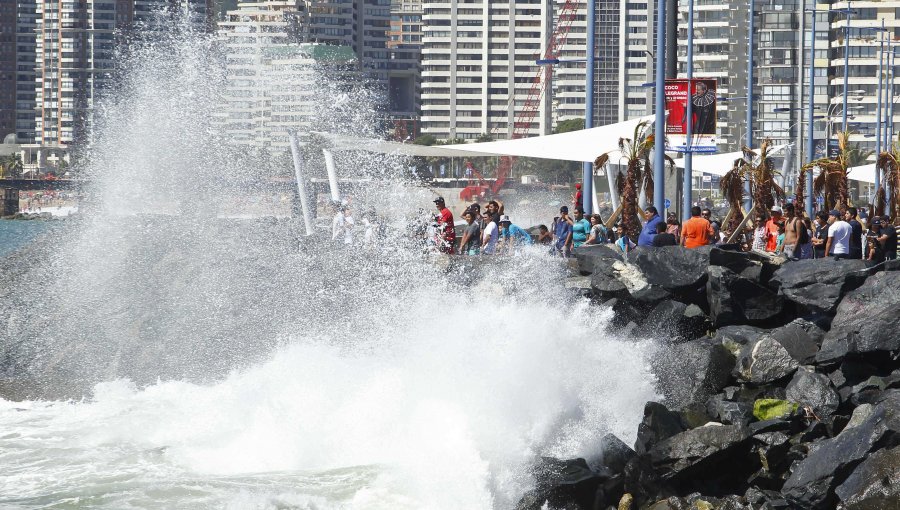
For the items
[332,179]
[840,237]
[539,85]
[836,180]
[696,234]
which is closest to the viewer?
[840,237]

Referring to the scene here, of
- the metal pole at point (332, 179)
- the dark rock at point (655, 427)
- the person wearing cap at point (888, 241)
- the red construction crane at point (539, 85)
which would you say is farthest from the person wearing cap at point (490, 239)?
the red construction crane at point (539, 85)

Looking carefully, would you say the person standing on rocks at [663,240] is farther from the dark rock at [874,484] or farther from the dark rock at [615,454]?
the dark rock at [874,484]

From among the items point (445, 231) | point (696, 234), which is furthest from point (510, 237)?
point (696, 234)

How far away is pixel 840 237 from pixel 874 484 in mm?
8447

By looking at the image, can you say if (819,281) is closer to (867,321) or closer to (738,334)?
(738,334)

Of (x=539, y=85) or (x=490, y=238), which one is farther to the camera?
(x=539, y=85)

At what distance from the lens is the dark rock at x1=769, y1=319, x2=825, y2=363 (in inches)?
626

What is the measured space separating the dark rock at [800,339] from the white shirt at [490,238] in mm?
6110

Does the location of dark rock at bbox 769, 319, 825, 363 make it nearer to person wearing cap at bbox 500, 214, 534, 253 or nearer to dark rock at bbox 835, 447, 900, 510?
dark rock at bbox 835, 447, 900, 510

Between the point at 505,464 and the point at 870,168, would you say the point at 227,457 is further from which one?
the point at 870,168

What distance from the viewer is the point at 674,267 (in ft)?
60.5

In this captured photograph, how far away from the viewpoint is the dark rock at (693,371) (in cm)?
1584

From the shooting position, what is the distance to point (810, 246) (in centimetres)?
2092

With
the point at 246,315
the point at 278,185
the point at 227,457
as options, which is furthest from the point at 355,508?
the point at 278,185
